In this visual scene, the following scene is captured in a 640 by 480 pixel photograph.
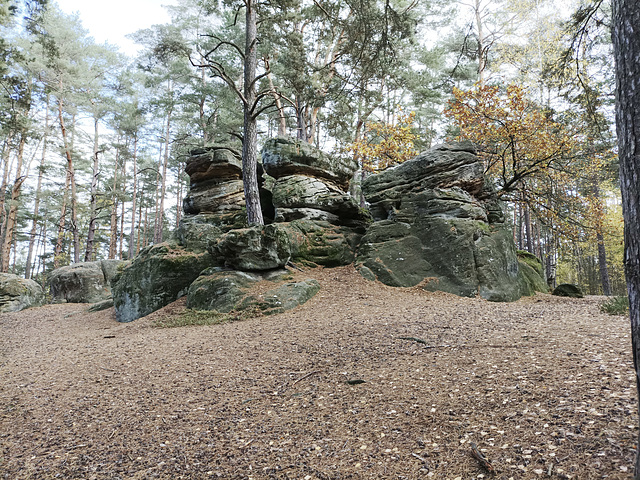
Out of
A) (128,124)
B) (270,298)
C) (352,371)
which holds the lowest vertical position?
(352,371)

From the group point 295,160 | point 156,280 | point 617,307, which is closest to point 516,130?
point 617,307

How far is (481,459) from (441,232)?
7.56 m

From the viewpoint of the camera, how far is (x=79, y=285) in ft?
48.2

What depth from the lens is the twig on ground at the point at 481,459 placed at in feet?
6.09

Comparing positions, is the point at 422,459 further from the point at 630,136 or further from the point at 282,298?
the point at 282,298

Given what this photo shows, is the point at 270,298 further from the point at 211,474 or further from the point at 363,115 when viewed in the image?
the point at 363,115

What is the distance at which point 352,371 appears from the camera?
3.62 metres

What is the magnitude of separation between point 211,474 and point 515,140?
11.2 meters

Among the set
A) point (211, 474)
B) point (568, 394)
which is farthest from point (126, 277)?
point (568, 394)

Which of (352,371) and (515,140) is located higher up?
(515,140)

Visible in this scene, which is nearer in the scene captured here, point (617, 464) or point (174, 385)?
point (617, 464)

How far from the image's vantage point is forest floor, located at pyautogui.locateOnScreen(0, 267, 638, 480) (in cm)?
205

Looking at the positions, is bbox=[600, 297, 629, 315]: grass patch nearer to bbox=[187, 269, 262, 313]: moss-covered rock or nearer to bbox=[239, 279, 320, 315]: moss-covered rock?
bbox=[239, 279, 320, 315]: moss-covered rock

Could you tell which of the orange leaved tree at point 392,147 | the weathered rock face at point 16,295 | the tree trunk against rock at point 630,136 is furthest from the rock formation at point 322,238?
the weathered rock face at point 16,295
